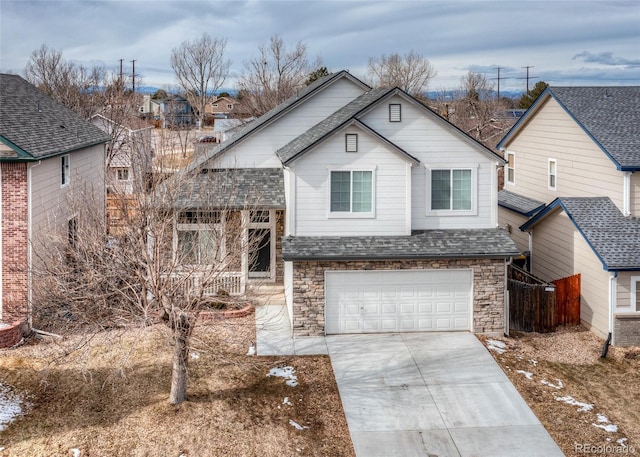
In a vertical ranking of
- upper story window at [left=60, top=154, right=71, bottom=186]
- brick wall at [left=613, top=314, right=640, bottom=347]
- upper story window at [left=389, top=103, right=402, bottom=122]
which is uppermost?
upper story window at [left=389, top=103, right=402, bottom=122]

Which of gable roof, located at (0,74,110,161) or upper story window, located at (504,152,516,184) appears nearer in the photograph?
gable roof, located at (0,74,110,161)

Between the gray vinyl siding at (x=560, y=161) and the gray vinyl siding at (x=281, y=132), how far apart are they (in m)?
8.10

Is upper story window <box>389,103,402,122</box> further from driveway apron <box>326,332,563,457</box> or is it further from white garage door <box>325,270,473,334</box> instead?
driveway apron <box>326,332,563,457</box>

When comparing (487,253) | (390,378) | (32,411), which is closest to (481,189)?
(487,253)

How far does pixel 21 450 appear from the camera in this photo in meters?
11.1

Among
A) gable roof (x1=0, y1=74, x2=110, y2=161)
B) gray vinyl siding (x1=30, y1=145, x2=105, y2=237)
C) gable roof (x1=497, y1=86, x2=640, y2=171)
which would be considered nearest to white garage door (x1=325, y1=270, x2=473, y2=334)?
gable roof (x1=497, y1=86, x2=640, y2=171)

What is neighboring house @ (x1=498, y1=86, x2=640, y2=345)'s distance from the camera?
1723cm

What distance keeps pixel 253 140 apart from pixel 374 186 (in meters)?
6.12

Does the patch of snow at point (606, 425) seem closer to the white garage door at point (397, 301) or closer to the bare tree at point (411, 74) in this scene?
the white garage door at point (397, 301)

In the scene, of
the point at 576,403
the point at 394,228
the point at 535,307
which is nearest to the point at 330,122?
the point at 394,228

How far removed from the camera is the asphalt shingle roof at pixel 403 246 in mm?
17062

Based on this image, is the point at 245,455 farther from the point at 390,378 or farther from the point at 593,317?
the point at 593,317

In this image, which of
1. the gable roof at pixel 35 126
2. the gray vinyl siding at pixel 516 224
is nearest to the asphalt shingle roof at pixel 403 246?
the gray vinyl siding at pixel 516 224

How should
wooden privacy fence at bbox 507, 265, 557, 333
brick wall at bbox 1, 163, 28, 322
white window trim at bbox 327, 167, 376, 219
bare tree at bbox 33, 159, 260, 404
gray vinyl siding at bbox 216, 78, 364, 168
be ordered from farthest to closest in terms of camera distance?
gray vinyl siding at bbox 216, 78, 364, 168 < wooden privacy fence at bbox 507, 265, 557, 333 < white window trim at bbox 327, 167, 376, 219 < brick wall at bbox 1, 163, 28, 322 < bare tree at bbox 33, 159, 260, 404
